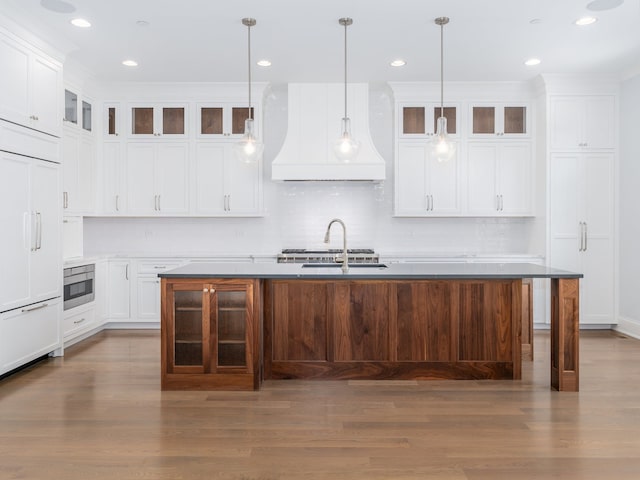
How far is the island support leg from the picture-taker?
3.60 metres

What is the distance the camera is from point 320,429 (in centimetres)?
294

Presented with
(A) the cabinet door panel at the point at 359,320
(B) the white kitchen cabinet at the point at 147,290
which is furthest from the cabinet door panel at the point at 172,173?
(A) the cabinet door panel at the point at 359,320

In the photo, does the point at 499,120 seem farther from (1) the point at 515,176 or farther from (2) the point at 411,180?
(2) the point at 411,180

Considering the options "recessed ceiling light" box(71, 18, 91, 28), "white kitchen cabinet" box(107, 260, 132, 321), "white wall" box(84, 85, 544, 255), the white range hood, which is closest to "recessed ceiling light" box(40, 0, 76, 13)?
"recessed ceiling light" box(71, 18, 91, 28)

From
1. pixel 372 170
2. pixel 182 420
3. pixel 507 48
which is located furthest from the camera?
pixel 372 170

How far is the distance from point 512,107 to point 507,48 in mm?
1381

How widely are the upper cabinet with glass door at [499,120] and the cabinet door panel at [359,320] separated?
3.11 meters

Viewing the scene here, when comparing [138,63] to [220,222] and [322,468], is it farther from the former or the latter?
[322,468]

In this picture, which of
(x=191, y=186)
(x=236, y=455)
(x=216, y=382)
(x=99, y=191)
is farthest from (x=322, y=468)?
(x=99, y=191)

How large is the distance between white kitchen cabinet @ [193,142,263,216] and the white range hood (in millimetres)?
472

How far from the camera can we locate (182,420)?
3.08 m

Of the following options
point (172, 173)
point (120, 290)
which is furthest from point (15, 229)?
point (172, 173)

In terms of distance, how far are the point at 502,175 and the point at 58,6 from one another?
4.81 metres

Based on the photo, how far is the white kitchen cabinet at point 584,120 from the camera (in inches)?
228
